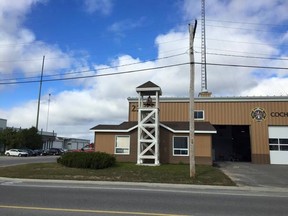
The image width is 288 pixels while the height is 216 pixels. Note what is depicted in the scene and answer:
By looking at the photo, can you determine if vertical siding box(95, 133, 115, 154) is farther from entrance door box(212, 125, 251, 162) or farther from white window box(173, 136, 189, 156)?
entrance door box(212, 125, 251, 162)

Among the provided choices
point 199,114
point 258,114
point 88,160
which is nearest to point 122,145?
point 88,160

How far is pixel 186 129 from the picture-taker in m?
30.7

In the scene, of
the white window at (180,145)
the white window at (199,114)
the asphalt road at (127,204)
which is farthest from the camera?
the white window at (199,114)

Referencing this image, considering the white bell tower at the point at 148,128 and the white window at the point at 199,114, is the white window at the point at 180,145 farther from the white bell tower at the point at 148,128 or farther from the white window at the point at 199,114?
the white window at the point at 199,114

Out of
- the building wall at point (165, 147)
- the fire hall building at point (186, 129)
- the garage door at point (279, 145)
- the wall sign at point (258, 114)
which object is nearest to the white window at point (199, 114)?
the fire hall building at point (186, 129)

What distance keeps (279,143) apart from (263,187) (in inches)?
791

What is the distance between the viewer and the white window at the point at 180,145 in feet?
99.9

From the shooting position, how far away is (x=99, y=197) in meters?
11.4

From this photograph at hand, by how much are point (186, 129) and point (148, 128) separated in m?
3.83

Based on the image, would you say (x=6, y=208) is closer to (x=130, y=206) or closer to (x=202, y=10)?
(x=130, y=206)

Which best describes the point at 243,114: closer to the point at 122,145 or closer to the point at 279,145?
the point at 279,145

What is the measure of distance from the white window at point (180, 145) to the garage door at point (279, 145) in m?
10.1

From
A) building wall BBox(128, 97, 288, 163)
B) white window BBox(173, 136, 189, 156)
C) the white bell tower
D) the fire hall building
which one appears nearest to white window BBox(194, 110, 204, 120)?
the fire hall building

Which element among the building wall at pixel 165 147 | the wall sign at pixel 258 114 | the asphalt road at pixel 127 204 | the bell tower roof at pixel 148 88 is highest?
the bell tower roof at pixel 148 88
